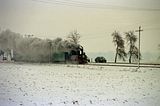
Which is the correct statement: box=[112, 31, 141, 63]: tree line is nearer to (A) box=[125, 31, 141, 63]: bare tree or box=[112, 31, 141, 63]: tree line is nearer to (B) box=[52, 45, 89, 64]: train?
(A) box=[125, 31, 141, 63]: bare tree

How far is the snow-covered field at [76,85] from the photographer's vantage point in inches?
106

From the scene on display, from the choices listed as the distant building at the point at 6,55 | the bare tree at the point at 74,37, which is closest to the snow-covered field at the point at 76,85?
the distant building at the point at 6,55

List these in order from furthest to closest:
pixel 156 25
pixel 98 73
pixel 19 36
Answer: pixel 156 25 < pixel 98 73 < pixel 19 36

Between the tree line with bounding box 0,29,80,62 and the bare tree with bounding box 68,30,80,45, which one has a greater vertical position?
the bare tree with bounding box 68,30,80,45

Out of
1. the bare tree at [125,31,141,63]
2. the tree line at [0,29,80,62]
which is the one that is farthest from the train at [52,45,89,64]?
the bare tree at [125,31,141,63]

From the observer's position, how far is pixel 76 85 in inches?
111

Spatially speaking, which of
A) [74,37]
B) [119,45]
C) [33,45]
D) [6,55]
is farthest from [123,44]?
[6,55]

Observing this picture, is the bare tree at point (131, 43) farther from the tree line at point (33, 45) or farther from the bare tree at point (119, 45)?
the tree line at point (33, 45)

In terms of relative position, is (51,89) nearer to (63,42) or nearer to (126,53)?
(63,42)

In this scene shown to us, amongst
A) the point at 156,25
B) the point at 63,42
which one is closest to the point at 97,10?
the point at 63,42

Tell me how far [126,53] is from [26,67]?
3.16ft

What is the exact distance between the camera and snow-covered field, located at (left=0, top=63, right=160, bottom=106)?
8.81 feet

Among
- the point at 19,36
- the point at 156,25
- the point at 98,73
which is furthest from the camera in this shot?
the point at 156,25

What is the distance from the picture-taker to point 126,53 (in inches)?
116
